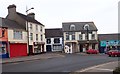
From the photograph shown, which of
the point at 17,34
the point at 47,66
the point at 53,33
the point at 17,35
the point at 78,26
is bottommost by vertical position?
the point at 47,66

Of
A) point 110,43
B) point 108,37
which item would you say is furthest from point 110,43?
point 108,37

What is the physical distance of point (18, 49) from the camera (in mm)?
50750

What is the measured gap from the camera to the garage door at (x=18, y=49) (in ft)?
159

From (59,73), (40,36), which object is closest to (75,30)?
(40,36)

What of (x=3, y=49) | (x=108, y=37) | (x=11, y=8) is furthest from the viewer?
(x=108, y=37)

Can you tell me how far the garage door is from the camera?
4836 centimetres

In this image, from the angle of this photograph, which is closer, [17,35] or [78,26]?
[17,35]

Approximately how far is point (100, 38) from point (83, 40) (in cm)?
809

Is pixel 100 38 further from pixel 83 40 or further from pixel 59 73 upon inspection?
pixel 59 73

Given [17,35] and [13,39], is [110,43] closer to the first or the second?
[17,35]

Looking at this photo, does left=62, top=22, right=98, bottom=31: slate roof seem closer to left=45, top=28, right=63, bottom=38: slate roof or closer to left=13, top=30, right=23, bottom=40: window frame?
left=45, top=28, right=63, bottom=38: slate roof

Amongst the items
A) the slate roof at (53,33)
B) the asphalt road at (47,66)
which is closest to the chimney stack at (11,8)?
the slate roof at (53,33)

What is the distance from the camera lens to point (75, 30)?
78875 mm

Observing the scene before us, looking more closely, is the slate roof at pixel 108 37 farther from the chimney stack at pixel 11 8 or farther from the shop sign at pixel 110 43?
the chimney stack at pixel 11 8
